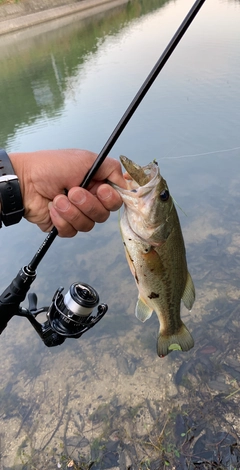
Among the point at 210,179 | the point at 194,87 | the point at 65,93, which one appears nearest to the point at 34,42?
the point at 65,93

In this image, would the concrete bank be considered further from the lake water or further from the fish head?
the fish head

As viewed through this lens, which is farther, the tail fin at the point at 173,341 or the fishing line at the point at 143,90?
the tail fin at the point at 173,341

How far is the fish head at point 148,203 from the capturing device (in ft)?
5.49

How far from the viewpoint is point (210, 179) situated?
5695mm

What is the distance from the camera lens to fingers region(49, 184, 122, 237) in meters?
1.69

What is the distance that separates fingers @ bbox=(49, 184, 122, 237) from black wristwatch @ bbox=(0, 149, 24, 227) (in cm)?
17

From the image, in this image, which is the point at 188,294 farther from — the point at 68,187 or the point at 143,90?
the point at 143,90

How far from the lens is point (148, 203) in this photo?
169 cm

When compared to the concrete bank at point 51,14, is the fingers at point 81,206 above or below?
above

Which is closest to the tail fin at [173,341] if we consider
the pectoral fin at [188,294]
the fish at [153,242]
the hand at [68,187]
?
the fish at [153,242]

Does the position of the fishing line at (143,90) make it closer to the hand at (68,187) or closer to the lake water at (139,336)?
the hand at (68,187)

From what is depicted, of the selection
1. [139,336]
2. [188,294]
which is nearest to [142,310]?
[188,294]

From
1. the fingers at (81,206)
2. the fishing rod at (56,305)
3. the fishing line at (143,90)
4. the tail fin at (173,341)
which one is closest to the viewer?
the fishing line at (143,90)

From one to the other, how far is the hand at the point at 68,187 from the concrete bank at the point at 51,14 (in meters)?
26.1
